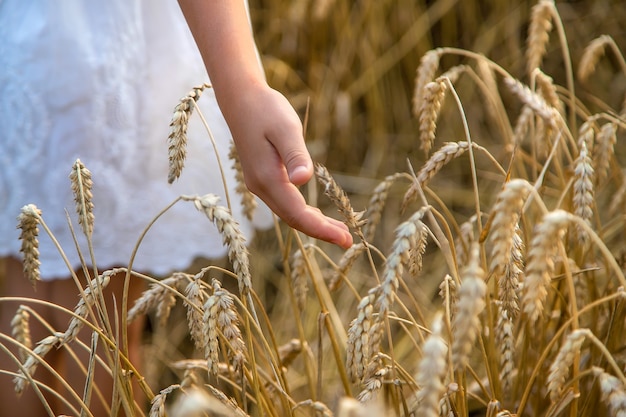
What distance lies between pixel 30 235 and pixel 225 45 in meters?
0.21

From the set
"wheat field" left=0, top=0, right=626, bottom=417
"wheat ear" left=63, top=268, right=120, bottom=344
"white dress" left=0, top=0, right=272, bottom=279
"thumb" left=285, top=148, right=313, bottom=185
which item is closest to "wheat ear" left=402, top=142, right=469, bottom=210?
"wheat field" left=0, top=0, right=626, bottom=417

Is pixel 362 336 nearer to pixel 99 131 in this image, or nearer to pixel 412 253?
pixel 412 253

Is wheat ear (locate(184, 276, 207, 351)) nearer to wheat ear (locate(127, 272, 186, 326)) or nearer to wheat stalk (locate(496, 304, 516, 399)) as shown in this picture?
wheat ear (locate(127, 272, 186, 326))

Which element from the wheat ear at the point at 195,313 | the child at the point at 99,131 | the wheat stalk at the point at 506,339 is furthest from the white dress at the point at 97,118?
the wheat stalk at the point at 506,339

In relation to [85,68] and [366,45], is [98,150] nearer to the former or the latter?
[85,68]

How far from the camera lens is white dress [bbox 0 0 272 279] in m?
0.80

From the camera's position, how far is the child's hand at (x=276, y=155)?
532 millimetres

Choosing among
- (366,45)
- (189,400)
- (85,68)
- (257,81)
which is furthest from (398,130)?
(189,400)

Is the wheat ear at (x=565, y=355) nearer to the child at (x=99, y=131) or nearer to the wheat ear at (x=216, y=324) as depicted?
the wheat ear at (x=216, y=324)

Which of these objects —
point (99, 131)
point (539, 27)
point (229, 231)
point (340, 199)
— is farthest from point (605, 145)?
point (99, 131)

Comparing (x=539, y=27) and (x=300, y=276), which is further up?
(x=539, y=27)

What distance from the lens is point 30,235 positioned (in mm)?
571

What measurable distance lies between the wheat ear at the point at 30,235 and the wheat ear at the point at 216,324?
0.47ft

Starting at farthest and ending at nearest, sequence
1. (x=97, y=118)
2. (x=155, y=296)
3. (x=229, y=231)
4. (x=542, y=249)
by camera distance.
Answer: (x=97, y=118) < (x=155, y=296) < (x=229, y=231) < (x=542, y=249)
